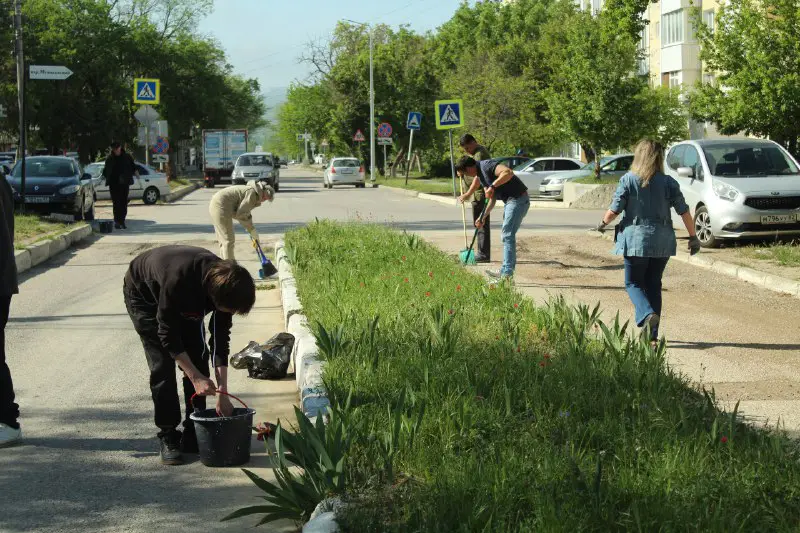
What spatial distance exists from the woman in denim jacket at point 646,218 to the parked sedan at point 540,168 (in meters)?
31.2

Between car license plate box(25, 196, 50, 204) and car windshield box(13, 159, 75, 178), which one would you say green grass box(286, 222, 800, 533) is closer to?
car license plate box(25, 196, 50, 204)

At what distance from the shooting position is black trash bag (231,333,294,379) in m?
8.09

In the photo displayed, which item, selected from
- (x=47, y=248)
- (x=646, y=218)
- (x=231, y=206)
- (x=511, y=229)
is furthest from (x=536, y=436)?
(x=47, y=248)

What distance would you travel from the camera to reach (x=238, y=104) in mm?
87375

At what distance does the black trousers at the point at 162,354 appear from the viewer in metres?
5.76

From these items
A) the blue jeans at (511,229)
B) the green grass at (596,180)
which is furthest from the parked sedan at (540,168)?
the blue jeans at (511,229)

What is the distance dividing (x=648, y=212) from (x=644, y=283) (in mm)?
559

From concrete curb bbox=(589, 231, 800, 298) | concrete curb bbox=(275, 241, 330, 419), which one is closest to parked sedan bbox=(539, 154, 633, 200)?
concrete curb bbox=(589, 231, 800, 298)

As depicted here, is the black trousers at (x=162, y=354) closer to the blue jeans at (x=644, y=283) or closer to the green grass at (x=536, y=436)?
the green grass at (x=536, y=436)

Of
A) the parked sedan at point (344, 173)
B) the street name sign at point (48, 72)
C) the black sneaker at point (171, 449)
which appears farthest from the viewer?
the parked sedan at point (344, 173)

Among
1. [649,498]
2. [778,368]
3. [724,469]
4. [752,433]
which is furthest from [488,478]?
[778,368]

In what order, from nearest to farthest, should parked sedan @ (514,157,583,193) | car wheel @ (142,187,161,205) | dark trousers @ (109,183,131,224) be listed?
dark trousers @ (109,183,131,224), car wheel @ (142,187,161,205), parked sedan @ (514,157,583,193)

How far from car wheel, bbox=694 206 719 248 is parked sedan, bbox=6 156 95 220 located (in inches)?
550

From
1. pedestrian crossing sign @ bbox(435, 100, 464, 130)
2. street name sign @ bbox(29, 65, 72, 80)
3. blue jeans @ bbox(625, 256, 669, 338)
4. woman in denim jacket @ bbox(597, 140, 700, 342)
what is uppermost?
street name sign @ bbox(29, 65, 72, 80)
